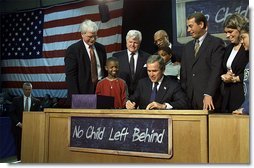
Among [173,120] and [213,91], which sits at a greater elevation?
[213,91]

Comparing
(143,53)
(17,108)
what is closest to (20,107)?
(17,108)

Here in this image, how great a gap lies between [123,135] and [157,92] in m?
0.39

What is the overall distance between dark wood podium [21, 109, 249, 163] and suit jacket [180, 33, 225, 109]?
28 centimetres

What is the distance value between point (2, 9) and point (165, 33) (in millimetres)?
1234

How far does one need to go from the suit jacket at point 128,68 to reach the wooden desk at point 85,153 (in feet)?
1.12

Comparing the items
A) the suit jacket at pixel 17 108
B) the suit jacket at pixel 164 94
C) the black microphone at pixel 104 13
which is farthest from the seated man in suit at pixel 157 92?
the suit jacket at pixel 17 108

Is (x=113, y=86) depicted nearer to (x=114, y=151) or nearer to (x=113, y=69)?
(x=113, y=69)

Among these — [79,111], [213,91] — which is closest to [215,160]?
[213,91]

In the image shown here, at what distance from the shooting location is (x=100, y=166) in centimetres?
222

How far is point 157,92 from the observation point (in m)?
2.30

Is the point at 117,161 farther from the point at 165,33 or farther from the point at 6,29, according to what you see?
the point at 6,29

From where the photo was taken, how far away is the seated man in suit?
7.35 feet

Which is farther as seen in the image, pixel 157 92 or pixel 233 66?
pixel 157 92

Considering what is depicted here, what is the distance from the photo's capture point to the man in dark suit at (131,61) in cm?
240
